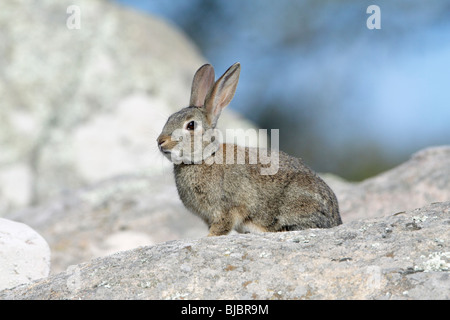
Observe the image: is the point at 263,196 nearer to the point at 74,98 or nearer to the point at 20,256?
the point at 20,256

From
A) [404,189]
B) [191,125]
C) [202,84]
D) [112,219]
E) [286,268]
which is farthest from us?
[112,219]

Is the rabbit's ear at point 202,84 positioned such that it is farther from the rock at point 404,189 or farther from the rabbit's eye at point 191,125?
the rock at point 404,189

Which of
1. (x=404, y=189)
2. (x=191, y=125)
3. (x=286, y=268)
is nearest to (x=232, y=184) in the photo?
(x=191, y=125)

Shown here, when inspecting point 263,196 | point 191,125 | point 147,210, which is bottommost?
point 263,196

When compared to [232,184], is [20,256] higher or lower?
lower

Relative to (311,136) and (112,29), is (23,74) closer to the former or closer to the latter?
(112,29)

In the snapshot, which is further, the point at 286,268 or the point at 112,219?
the point at 112,219

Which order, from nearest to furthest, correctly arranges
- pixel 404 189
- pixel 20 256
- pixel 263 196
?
pixel 20 256 → pixel 263 196 → pixel 404 189

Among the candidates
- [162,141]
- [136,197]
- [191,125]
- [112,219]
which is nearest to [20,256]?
[162,141]

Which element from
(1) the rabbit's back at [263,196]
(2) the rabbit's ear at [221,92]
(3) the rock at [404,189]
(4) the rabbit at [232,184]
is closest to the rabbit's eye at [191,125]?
(4) the rabbit at [232,184]
